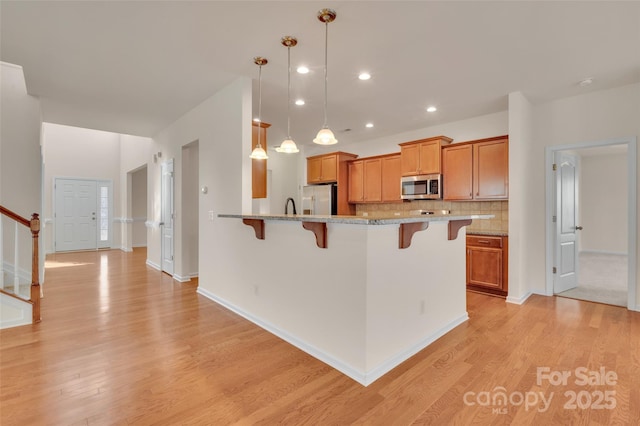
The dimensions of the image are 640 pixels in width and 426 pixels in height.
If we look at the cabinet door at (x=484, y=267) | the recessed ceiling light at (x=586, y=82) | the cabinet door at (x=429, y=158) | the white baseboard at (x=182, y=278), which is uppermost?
the recessed ceiling light at (x=586, y=82)

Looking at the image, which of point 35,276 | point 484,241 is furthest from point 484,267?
point 35,276

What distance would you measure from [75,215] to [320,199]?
7031mm

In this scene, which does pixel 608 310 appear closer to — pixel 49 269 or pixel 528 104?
pixel 528 104

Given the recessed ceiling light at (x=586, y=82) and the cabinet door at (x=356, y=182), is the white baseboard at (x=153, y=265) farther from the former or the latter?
the recessed ceiling light at (x=586, y=82)

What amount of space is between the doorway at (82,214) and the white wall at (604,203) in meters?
13.2

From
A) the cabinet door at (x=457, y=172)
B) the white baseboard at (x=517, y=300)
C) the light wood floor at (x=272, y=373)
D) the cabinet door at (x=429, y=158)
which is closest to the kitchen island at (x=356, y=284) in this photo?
the light wood floor at (x=272, y=373)

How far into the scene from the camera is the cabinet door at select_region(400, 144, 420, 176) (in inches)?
209

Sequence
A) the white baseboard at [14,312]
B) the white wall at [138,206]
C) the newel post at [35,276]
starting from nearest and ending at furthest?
the white baseboard at [14,312], the newel post at [35,276], the white wall at [138,206]

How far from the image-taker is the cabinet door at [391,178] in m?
5.72

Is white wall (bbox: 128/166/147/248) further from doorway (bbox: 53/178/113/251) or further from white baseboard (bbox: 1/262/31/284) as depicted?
white baseboard (bbox: 1/262/31/284)

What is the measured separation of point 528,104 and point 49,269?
873cm

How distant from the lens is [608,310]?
364 cm

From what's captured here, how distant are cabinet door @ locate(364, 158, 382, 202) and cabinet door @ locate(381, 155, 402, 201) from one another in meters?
0.09

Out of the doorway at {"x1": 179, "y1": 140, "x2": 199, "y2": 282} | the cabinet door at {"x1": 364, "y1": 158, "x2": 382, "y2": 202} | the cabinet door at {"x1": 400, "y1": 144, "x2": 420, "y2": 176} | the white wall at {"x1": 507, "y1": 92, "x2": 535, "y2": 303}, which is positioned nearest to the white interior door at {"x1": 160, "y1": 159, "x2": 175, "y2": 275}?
the doorway at {"x1": 179, "y1": 140, "x2": 199, "y2": 282}
